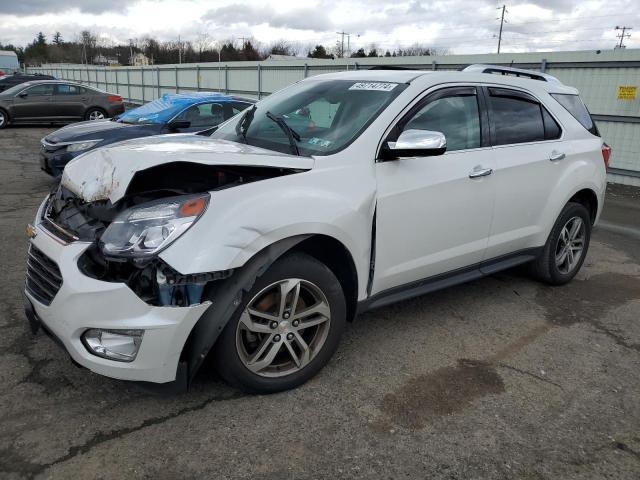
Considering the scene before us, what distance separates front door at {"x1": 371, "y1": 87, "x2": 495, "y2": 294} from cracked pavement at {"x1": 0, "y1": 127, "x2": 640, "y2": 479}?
568 mm

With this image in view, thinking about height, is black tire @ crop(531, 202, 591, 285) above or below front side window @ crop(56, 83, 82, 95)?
below

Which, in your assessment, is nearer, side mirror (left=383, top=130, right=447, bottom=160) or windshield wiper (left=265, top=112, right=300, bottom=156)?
side mirror (left=383, top=130, right=447, bottom=160)

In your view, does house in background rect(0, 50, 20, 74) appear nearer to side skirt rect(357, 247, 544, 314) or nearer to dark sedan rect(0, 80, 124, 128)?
dark sedan rect(0, 80, 124, 128)

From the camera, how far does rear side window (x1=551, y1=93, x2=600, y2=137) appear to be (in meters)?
4.74

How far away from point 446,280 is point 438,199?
65 cm

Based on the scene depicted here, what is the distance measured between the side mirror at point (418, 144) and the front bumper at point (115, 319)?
4.80 ft

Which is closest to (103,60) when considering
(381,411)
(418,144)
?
(418,144)

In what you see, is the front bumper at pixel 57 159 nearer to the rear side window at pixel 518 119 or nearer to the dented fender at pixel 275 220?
the dented fender at pixel 275 220

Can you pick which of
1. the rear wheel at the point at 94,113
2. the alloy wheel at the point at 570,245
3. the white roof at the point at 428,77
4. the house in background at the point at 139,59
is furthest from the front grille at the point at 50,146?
the house in background at the point at 139,59

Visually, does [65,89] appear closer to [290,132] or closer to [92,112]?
[92,112]

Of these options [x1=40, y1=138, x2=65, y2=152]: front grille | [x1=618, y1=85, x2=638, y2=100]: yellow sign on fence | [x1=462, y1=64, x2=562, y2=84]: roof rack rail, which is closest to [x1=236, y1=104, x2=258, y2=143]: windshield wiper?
[x1=462, y1=64, x2=562, y2=84]: roof rack rail

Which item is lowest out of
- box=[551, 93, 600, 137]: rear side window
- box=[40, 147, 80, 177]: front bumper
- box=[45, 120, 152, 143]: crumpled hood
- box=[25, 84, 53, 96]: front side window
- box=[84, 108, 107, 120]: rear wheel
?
box=[84, 108, 107, 120]: rear wheel

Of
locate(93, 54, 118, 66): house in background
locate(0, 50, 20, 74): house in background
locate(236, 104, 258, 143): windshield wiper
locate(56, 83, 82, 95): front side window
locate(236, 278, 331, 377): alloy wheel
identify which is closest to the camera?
locate(236, 278, 331, 377): alloy wheel

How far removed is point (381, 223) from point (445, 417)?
45.1 inches
